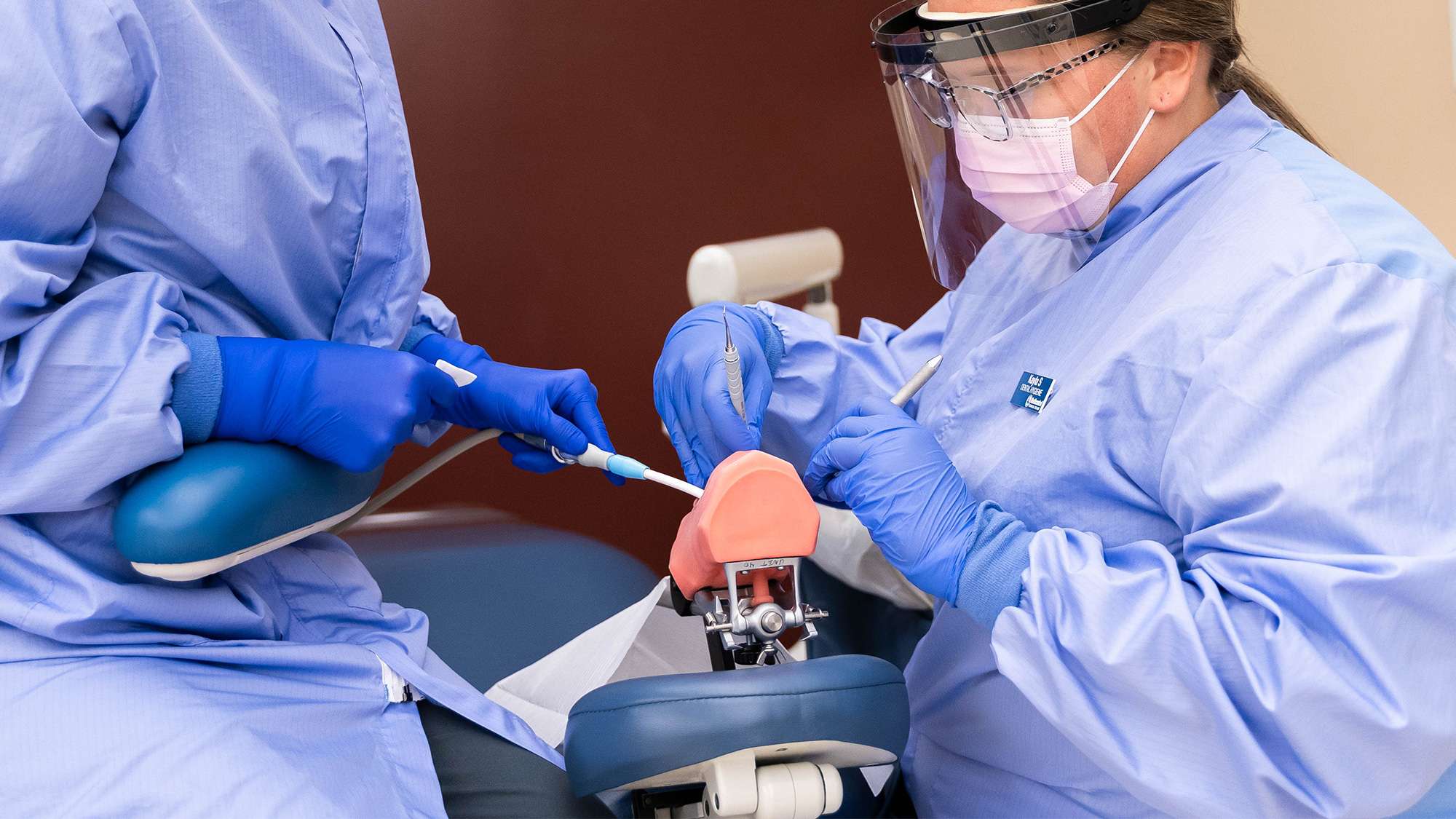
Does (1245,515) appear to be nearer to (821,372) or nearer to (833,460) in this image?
(833,460)

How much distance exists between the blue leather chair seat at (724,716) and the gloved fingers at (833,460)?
296mm

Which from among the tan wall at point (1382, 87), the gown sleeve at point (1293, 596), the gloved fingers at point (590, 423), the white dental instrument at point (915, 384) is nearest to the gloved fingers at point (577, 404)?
the gloved fingers at point (590, 423)

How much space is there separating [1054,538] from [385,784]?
0.70 m

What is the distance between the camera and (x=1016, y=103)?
1.24 m

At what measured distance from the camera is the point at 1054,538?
1112 millimetres

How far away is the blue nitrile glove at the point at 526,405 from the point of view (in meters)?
1.44

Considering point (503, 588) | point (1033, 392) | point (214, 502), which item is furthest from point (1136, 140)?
point (503, 588)

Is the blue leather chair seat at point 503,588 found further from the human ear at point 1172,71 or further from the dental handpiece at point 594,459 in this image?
the human ear at point 1172,71

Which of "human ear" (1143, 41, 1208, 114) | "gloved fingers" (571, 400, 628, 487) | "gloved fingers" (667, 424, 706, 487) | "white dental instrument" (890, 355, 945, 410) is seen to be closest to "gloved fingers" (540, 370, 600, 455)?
"gloved fingers" (571, 400, 628, 487)

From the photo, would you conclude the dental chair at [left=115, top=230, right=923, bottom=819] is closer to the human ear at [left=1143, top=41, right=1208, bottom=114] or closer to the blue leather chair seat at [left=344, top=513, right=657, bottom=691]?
the blue leather chair seat at [left=344, top=513, right=657, bottom=691]

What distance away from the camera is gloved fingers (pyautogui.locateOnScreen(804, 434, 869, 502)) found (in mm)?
1282

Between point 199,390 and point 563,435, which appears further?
point 563,435

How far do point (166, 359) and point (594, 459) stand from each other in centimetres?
52

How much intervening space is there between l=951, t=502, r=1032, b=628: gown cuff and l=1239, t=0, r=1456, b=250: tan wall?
→ 1236 mm
